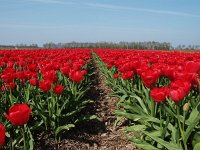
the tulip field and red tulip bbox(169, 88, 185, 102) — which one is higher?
red tulip bbox(169, 88, 185, 102)

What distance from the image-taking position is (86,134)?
247 inches

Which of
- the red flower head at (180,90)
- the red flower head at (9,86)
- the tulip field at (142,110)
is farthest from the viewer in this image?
the red flower head at (9,86)

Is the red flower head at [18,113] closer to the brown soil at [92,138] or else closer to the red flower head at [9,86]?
the brown soil at [92,138]

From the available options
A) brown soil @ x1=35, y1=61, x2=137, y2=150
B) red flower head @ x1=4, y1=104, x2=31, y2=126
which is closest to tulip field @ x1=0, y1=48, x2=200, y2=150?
red flower head @ x1=4, y1=104, x2=31, y2=126

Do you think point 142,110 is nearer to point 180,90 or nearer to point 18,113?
point 180,90

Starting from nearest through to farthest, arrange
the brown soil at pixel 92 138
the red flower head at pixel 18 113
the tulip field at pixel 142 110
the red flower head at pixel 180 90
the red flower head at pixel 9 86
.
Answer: the red flower head at pixel 18 113, the red flower head at pixel 180 90, the tulip field at pixel 142 110, the brown soil at pixel 92 138, the red flower head at pixel 9 86

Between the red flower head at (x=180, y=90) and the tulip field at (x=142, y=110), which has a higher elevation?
the red flower head at (x=180, y=90)

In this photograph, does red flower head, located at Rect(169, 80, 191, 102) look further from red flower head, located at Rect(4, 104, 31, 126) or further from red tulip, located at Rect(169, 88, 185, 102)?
red flower head, located at Rect(4, 104, 31, 126)

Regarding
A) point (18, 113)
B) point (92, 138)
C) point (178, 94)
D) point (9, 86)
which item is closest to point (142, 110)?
point (92, 138)

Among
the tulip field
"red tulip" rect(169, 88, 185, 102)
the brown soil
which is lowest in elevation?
the brown soil

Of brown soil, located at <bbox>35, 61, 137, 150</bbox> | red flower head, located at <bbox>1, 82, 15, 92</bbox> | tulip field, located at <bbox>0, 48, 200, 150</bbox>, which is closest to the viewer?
tulip field, located at <bbox>0, 48, 200, 150</bbox>

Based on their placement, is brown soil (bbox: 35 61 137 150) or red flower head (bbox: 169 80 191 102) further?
brown soil (bbox: 35 61 137 150)

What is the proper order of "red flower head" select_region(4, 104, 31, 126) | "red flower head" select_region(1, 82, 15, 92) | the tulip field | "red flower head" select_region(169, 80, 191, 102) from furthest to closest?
"red flower head" select_region(1, 82, 15, 92), the tulip field, "red flower head" select_region(169, 80, 191, 102), "red flower head" select_region(4, 104, 31, 126)

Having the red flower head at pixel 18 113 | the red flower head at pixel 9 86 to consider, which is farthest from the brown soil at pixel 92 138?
the red flower head at pixel 18 113
